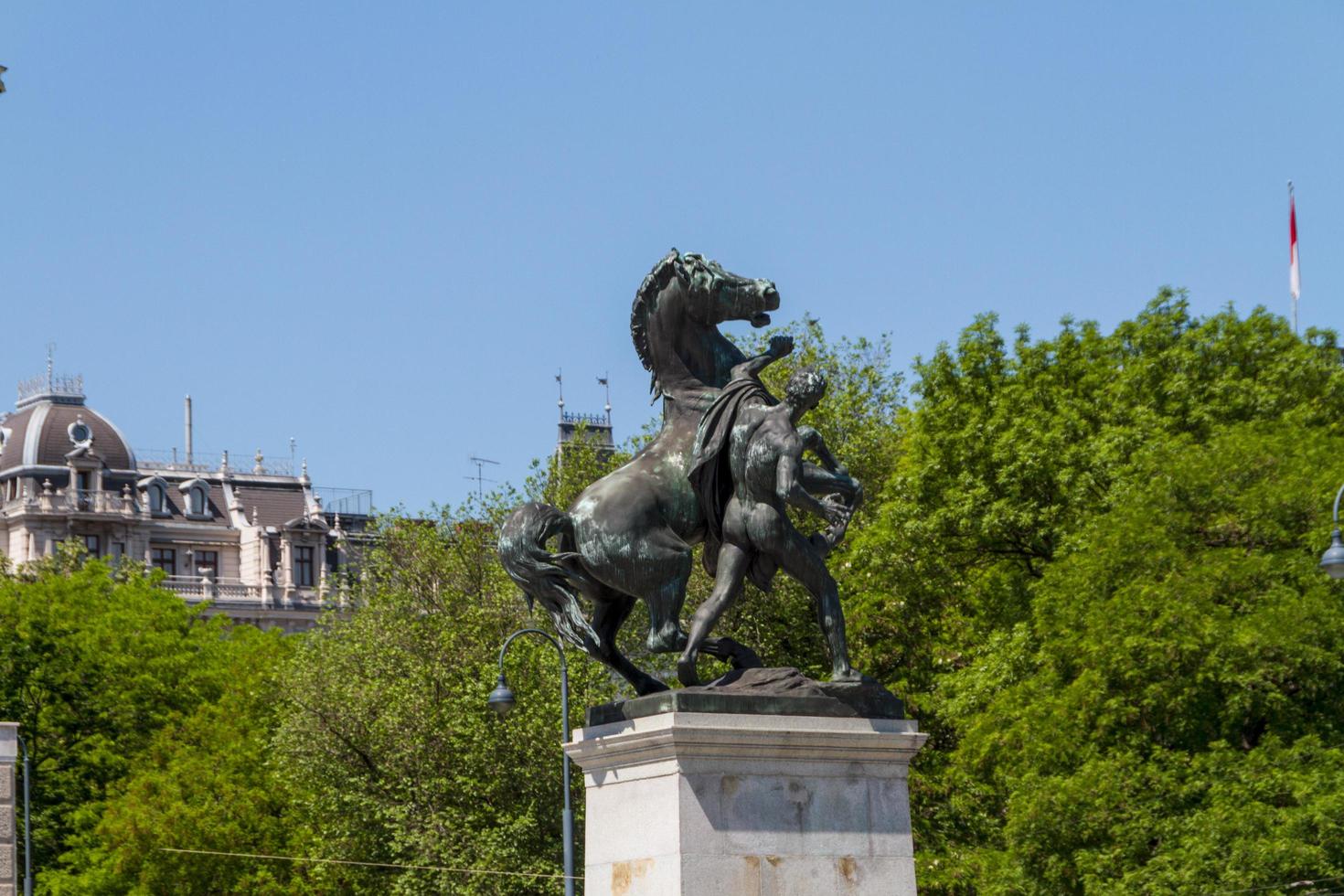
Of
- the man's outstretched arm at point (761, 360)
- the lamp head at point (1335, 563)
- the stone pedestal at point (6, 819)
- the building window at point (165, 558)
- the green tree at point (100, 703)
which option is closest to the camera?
the man's outstretched arm at point (761, 360)

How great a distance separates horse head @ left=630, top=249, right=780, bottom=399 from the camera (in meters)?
17.1

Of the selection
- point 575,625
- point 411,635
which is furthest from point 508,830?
point 575,625

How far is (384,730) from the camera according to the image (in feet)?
156

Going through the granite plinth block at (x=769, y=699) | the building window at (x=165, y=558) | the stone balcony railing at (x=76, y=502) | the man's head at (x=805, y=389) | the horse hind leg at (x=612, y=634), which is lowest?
the granite plinth block at (x=769, y=699)

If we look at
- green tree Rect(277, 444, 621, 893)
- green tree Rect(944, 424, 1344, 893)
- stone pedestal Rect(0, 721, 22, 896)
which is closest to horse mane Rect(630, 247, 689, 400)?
green tree Rect(944, 424, 1344, 893)

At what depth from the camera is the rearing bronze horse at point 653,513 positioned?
16.4 meters

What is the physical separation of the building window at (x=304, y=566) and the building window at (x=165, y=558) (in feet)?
22.8

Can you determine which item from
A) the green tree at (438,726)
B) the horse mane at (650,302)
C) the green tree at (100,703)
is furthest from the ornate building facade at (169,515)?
the horse mane at (650,302)

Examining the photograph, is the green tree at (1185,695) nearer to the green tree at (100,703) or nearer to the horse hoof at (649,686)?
the horse hoof at (649,686)

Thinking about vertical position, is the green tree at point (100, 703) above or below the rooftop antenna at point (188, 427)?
below

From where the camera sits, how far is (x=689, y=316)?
56.5 ft

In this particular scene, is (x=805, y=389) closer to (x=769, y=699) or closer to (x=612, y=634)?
(x=612, y=634)

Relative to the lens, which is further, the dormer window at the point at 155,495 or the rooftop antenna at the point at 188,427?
the rooftop antenna at the point at 188,427

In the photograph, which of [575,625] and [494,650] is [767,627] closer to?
[494,650]
